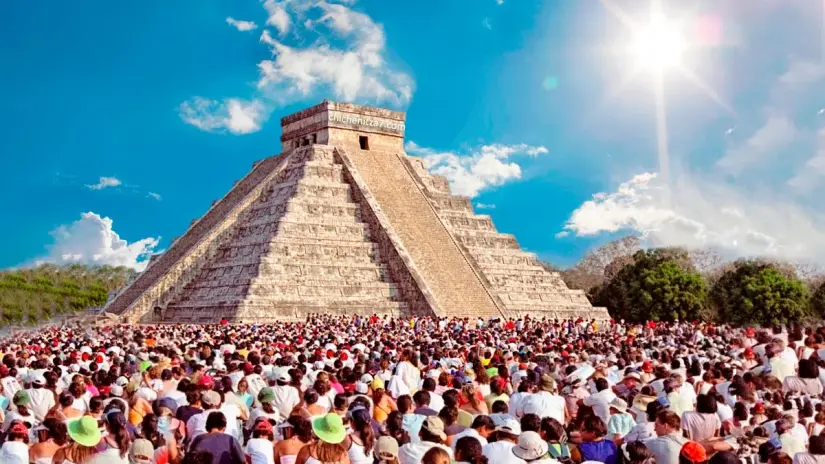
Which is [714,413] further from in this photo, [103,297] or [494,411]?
[103,297]

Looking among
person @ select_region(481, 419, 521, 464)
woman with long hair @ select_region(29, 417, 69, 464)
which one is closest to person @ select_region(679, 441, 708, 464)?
person @ select_region(481, 419, 521, 464)

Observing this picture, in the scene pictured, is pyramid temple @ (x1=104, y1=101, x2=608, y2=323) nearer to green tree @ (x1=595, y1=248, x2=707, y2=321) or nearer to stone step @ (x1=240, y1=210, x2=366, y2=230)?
stone step @ (x1=240, y1=210, x2=366, y2=230)

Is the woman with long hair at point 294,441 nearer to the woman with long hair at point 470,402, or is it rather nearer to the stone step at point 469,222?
the woman with long hair at point 470,402

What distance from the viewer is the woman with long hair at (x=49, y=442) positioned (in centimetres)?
735

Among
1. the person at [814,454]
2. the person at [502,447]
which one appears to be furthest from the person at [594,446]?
the person at [814,454]

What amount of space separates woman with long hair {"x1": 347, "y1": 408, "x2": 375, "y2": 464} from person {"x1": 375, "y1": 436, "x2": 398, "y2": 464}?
0.48 feet

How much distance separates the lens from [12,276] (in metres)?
67.6

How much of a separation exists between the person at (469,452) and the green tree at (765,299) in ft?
129

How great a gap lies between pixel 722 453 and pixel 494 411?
9.75ft

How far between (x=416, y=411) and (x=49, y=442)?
3.23 metres

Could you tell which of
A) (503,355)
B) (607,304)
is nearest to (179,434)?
(503,355)

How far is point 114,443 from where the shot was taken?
7.42 metres

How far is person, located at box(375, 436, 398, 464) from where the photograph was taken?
23.0 ft

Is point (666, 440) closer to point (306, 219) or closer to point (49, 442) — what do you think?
point (49, 442)
